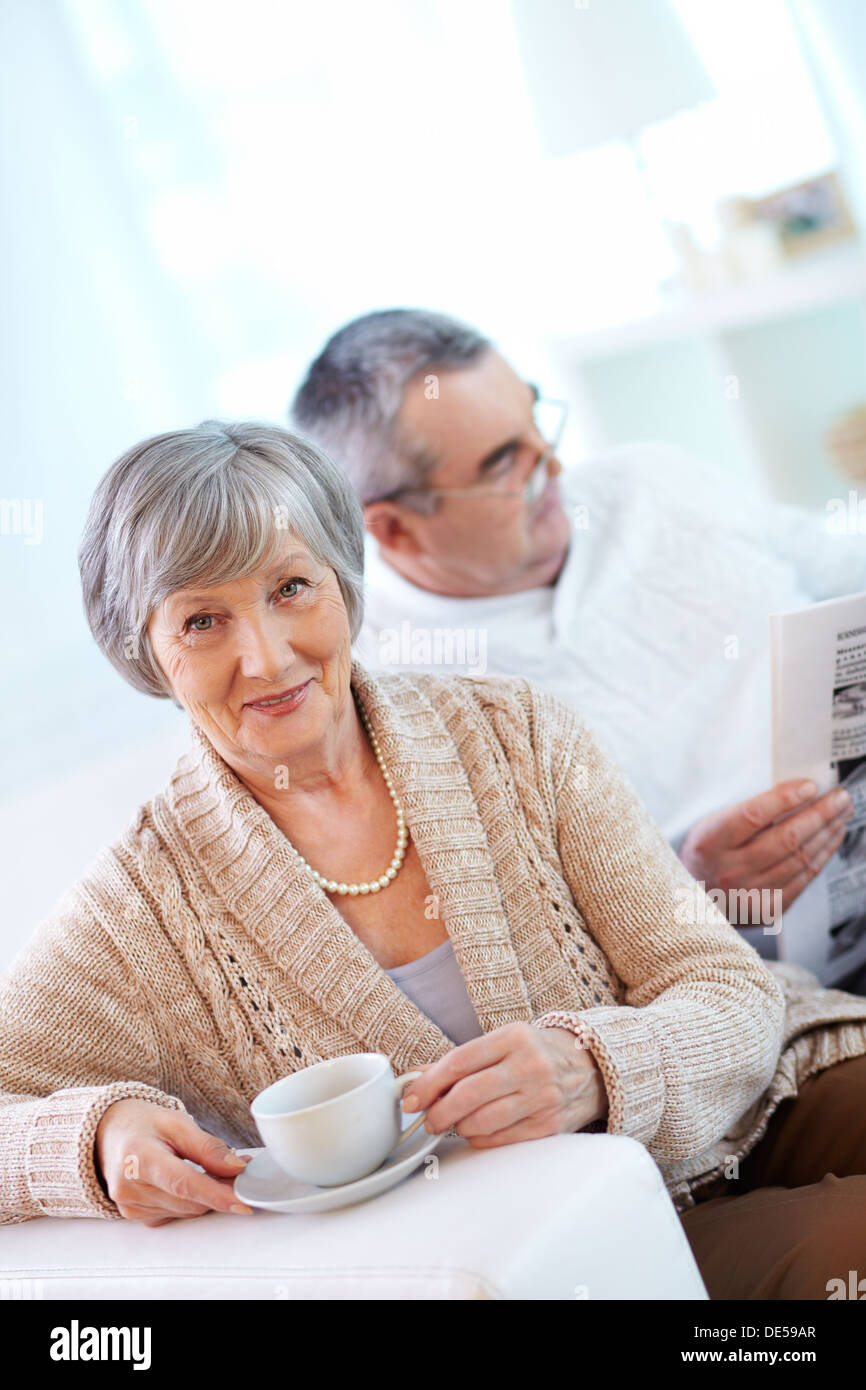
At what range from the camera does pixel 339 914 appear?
1.25 m

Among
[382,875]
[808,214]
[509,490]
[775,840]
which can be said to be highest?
[808,214]

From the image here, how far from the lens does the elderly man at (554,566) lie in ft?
6.12

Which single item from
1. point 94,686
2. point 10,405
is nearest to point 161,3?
point 10,405

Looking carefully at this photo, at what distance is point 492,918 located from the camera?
1.25 meters

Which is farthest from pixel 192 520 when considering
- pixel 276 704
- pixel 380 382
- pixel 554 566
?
pixel 554 566

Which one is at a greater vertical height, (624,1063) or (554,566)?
(554,566)

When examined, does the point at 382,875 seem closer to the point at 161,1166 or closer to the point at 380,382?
the point at 161,1166

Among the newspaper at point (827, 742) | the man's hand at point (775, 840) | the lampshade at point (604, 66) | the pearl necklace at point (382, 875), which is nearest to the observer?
the pearl necklace at point (382, 875)

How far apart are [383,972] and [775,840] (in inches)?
23.1

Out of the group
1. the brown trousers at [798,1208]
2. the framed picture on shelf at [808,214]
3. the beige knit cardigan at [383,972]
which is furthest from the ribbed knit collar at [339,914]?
the framed picture on shelf at [808,214]

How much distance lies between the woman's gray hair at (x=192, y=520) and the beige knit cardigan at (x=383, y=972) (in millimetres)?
181

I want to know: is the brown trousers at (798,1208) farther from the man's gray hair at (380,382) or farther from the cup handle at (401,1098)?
the man's gray hair at (380,382)

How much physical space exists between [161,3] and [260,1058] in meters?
2.15
